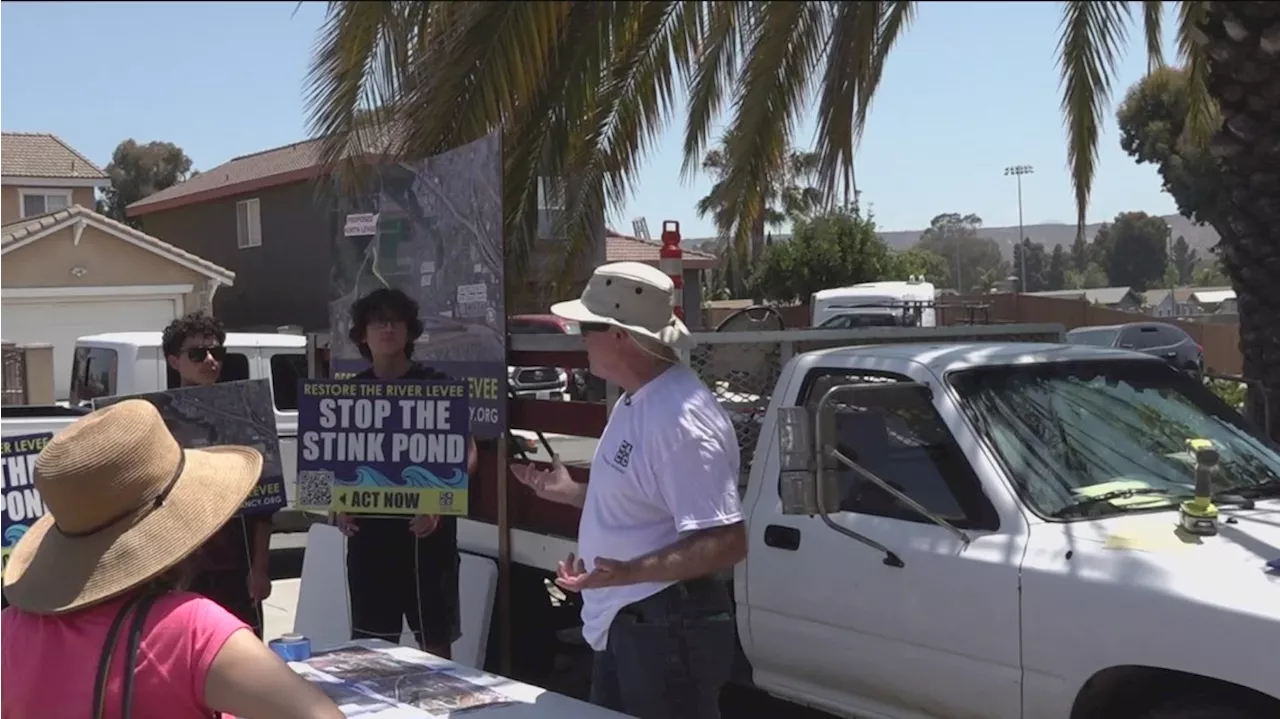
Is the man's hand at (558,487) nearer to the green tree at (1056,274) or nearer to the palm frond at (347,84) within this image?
the palm frond at (347,84)

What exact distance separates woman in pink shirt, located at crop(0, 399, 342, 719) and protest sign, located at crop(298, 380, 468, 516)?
2.94m

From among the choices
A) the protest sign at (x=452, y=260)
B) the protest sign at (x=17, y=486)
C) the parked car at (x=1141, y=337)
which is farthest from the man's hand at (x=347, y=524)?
the parked car at (x=1141, y=337)

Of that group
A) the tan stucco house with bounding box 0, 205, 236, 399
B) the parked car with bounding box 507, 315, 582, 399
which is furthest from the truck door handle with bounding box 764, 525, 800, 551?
the tan stucco house with bounding box 0, 205, 236, 399

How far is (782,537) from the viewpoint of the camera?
4.71 metres

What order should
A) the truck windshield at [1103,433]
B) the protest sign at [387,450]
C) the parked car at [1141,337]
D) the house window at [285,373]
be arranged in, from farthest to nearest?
the parked car at [1141,337], the house window at [285,373], the protest sign at [387,450], the truck windshield at [1103,433]

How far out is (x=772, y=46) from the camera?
6258mm

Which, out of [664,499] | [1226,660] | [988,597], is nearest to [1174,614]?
[1226,660]

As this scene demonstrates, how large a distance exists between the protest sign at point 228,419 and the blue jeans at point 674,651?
2048mm

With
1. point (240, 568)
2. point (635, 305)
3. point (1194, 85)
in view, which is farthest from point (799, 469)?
point (1194, 85)

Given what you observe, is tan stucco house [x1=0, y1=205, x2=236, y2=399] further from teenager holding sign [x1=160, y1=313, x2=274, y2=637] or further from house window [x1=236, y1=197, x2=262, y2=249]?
teenager holding sign [x1=160, y1=313, x2=274, y2=637]

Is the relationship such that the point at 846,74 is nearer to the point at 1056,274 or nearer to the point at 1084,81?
the point at 1084,81

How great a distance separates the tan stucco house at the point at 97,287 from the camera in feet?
63.1

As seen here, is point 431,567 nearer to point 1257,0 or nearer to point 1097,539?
point 1097,539

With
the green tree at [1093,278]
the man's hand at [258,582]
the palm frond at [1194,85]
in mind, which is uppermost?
the green tree at [1093,278]
